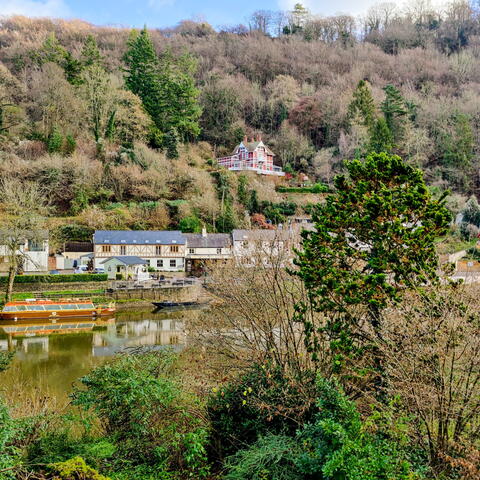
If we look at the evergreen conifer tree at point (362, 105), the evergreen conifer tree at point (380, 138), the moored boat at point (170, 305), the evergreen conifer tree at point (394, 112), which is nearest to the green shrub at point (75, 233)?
the moored boat at point (170, 305)

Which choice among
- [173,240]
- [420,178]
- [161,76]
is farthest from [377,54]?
[420,178]

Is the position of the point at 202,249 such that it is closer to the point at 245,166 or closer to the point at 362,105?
the point at 245,166

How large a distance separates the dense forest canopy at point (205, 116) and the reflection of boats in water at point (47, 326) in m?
13.0

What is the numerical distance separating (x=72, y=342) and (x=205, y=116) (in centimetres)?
3715

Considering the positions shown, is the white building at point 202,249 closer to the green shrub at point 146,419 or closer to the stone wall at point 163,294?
the stone wall at point 163,294

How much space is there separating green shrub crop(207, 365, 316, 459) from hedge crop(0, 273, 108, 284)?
22.0 metres

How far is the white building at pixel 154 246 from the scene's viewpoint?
32344 millimetres

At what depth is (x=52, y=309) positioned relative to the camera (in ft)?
75.0

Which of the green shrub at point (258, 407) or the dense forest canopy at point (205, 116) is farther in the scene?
the dense forest canopy at point (205, 116)

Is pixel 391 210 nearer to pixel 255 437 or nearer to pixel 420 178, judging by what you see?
pixel 420 178

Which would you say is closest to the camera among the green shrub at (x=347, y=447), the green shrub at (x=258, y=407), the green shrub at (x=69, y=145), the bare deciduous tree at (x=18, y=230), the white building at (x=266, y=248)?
the green shrub at (x=347, y=447)

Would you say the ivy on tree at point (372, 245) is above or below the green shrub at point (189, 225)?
above

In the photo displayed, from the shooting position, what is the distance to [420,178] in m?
7.59

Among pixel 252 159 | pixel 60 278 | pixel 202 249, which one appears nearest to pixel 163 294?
pixel 60 278
